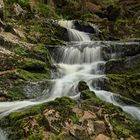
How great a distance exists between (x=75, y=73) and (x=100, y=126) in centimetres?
807

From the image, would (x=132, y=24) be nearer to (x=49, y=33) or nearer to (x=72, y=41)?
(x=72, y=41)

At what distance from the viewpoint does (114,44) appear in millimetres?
19828

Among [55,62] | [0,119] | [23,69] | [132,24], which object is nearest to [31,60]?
[23,69]

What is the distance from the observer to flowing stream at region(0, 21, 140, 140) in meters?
12.7

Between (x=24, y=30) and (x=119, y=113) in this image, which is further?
(x=24, y=30)

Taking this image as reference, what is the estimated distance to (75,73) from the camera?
57.4ft

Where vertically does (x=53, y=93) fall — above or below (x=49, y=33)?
below

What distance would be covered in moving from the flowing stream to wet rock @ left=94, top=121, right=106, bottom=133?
7.21 ft

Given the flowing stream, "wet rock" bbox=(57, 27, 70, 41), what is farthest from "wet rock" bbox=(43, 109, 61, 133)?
"wet rock" bbox=(57, 27, 70, 41)

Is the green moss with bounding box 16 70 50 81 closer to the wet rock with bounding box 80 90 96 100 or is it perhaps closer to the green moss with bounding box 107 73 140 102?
the green moss with bounding box 107 73 140 102

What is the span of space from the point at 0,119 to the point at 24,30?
10.9 m

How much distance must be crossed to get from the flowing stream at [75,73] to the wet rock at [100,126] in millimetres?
2197

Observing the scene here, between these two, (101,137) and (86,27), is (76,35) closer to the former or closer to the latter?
(86,27)

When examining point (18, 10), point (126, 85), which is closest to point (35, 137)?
point (126, 85)
